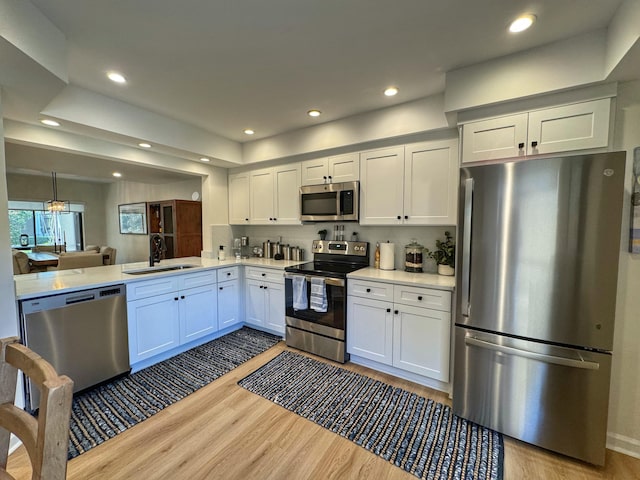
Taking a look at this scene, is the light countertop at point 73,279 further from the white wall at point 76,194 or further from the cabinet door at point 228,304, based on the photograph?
the white wall at point 76,194

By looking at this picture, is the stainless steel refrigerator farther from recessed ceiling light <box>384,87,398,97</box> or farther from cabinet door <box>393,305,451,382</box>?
recessed ceiling light <box>384,87,398,97</box>

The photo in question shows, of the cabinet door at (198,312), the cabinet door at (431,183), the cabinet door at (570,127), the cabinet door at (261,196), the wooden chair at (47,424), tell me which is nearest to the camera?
the wooden chair at (47,424)

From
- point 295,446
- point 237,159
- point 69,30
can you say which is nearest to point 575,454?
point 295,446

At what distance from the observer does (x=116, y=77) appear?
2182 mm

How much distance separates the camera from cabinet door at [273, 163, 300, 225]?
355cm

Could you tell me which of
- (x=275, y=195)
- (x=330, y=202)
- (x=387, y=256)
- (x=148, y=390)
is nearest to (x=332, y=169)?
(x=330, y=202)

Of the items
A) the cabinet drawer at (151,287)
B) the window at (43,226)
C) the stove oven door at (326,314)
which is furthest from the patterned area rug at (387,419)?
the window at (43,226)

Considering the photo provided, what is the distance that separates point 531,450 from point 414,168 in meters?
2.29

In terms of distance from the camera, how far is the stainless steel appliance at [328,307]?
2.85m

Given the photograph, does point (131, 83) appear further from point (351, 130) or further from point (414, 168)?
point (414, 168)

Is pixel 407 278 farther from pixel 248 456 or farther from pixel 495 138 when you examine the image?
pixel 248 456

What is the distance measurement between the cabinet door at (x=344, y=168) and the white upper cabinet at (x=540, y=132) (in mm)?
1150

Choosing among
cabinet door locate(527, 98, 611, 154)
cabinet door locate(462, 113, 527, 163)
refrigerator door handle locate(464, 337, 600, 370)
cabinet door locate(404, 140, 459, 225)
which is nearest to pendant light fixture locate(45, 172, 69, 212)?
cabinet door locate(404, 140, 459, 225)

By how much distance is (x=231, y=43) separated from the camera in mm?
1804
